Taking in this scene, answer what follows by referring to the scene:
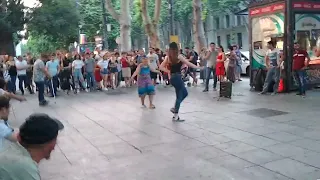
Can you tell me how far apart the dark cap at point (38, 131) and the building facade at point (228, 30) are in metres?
46.3

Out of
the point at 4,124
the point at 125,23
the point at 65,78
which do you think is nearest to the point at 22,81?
the point at 65,78

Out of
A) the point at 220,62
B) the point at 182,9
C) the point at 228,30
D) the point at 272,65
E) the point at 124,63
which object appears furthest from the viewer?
the point at 228,30

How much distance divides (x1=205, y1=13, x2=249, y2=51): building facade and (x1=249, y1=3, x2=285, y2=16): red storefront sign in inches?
1358

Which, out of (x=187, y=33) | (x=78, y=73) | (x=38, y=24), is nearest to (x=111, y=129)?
(x=78, y=73)

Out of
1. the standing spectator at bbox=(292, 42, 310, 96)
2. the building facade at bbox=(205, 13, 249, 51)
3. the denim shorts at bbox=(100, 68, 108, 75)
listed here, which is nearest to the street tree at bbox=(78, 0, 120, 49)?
the building facade at bbox=(205, 13, 249, 51)

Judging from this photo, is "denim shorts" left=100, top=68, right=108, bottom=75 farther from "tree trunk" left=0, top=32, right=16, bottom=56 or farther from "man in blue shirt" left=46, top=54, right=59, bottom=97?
"tree trunk" left=0, top=32, right=16, bottom=56

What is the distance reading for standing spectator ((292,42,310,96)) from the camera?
1110 cm

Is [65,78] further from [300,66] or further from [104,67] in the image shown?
[300,66]

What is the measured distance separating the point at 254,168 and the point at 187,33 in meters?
48.7

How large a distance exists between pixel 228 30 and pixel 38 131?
2043 inches

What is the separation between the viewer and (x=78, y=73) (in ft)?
51.3

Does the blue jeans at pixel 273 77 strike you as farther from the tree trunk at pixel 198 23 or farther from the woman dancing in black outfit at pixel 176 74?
the tree trunk at pixel 198 23

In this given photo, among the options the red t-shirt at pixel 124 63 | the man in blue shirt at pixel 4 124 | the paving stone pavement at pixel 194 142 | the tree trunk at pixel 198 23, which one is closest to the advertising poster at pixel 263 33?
the paving stone pavement at pixel 194 142

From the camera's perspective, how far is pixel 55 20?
35594 millimetres
